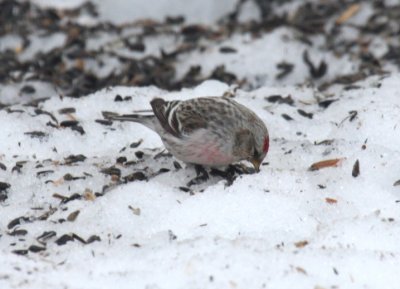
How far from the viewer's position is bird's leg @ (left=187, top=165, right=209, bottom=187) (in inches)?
210

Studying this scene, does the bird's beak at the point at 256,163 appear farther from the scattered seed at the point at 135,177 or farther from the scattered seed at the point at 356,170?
the scattered seed at the point at 135,177

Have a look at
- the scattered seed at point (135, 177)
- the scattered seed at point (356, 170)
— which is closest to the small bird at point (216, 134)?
the scattered seed at point (135, 177)

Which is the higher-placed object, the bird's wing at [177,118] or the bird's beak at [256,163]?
the bird's wing at [177,118]

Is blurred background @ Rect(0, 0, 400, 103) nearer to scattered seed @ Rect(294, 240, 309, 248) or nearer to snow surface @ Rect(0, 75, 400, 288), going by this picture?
snow surface @ Rect(0, 75, 400, 288)

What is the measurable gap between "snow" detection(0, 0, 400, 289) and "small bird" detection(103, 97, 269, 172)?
15cm

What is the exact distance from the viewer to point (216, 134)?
5336 mm

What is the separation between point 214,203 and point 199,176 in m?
0.58

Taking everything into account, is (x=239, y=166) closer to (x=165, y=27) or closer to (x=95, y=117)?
(x=95, y=117)

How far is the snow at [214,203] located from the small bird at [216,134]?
0.15 meters

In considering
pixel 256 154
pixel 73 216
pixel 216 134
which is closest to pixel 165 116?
pixel 216 134

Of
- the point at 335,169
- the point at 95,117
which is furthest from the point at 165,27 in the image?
the point at 335,169

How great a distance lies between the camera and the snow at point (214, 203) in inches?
162

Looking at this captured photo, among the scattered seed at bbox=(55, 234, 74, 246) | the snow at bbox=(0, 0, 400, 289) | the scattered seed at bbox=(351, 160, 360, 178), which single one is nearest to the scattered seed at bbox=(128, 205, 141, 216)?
the snow at bbox=(0, 0, 400, 289)

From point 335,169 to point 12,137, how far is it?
2.14 meters
